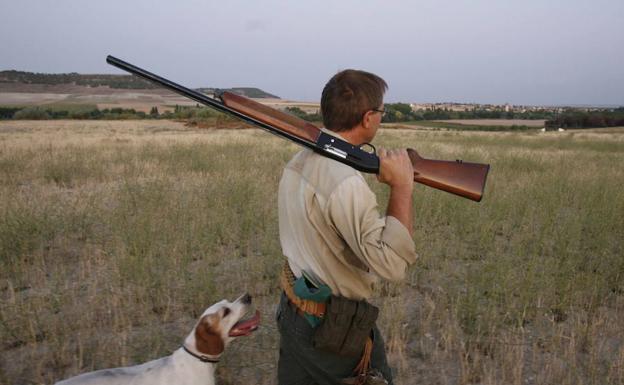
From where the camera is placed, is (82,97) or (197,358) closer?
(197,358)

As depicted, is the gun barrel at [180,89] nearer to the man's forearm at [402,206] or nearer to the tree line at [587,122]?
the man's forearm at [402,206]

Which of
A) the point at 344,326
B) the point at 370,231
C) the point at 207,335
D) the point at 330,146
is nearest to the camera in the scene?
the point at 370,231

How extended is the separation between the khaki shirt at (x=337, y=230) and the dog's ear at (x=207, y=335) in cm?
83

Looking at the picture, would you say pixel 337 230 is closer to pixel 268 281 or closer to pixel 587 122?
pixel 268 281

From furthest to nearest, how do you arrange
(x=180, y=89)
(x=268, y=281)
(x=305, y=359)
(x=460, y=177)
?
(x=268, y=281), (x=180, y=89), (x=460, y=177), (x=305, y=359)

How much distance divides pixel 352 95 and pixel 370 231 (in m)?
0.55

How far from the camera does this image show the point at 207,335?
2.65 metres

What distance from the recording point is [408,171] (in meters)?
1.95

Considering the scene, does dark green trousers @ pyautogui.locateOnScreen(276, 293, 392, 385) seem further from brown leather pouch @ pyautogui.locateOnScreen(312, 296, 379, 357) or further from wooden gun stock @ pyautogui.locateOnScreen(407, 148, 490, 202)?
wooden gun stock @ pyautogui.locateOnScreen(407, 148, 490, 202)

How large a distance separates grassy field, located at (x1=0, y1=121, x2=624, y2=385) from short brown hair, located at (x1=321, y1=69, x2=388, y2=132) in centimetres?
220

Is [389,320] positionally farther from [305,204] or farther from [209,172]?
[209,172]

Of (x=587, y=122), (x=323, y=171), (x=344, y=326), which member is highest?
(x=587, y=122)

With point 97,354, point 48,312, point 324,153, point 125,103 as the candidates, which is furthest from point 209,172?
point 125,103

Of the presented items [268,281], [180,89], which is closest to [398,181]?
[180,89]
